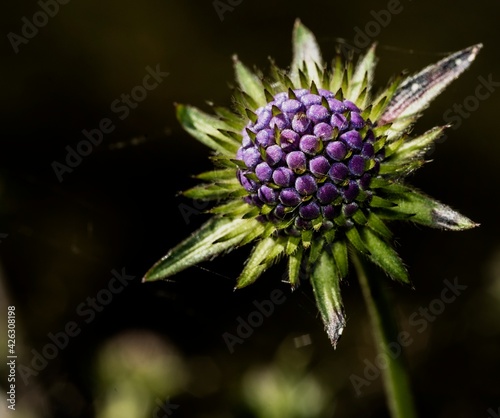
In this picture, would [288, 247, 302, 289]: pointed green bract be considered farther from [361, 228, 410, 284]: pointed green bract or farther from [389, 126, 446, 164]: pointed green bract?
[389, 126, 446, 164]: pointed green bract

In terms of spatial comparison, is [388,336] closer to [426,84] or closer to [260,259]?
[260,259]

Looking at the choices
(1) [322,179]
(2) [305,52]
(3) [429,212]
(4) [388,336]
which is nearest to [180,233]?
(2) [305,52]

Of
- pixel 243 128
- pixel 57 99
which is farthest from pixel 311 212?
pixel 57 99

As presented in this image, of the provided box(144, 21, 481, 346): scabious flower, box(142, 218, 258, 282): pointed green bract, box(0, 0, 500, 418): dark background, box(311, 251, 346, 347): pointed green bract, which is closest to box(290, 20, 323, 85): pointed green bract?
box(144, 21, 481, 346): scabious flower

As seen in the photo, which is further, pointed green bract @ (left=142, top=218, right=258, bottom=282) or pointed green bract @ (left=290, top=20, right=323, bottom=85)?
pointed green bract @ (left=290, top=20, right=323, bottom=85)

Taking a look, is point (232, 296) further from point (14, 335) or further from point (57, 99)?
point (57, 99)

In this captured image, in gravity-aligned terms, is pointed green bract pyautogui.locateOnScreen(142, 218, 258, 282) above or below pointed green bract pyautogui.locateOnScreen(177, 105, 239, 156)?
below

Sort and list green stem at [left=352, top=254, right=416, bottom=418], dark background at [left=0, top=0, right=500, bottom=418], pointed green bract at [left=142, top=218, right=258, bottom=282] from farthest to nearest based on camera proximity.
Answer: dark background at [left=0, top=0, right=500, bottom=418]
green stem at [left=352, top=254, right=416, bottom=418]
pointed green bract at [left=142, top=218, right=258, bottom=282]

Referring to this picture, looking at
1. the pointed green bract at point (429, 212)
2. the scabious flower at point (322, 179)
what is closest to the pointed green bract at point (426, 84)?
the scabious flower at point (322, 179)

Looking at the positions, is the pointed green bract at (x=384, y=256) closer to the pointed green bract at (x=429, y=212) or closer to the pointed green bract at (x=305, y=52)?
the pointed green bract at (x=429, y=212)
